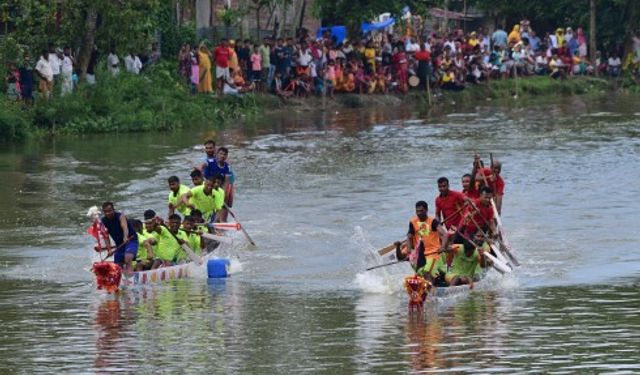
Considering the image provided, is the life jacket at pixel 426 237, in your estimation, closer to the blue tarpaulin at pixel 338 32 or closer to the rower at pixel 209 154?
the rower at pixel 209 154

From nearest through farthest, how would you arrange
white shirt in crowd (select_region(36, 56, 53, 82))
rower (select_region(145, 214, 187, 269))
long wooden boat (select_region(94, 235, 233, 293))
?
long wooden boat (select_region(94, 235, 233, 293))
rower (select_region(145, 214, 187, 269))
white shirt in crowd (select_region(36, 56, 53, 82))

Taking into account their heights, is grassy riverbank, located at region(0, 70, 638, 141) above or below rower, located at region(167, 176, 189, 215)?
above

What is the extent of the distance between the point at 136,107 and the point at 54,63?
2.88 m

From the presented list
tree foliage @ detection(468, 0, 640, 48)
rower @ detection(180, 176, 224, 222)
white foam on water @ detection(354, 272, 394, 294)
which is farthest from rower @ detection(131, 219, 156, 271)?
tree foliage @ detection(468, 0, 640, 48)

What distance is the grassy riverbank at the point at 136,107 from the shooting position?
38.6 metres

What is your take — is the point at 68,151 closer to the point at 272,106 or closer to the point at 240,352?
the point at 272,106

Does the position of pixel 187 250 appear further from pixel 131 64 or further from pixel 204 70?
pixel 204 70

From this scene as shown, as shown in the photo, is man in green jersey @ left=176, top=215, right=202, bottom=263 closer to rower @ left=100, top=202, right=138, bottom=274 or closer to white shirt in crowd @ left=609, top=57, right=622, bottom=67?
rower @ left=100, top=202, right=138, bottom=274

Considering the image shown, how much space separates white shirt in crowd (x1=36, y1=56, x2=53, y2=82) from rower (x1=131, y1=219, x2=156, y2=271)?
1629 cm

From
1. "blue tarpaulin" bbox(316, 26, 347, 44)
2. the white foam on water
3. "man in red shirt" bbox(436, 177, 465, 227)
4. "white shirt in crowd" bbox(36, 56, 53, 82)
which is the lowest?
the white foam on water

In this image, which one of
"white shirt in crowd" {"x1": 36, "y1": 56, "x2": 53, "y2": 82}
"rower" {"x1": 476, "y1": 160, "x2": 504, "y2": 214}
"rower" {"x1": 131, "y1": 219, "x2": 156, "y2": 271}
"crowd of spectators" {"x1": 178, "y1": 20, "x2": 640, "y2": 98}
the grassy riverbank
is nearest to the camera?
"rower" {"x1": 131, "y1": 219, "x2": 156, "y2": 271}

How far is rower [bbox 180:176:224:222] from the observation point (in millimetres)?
24594

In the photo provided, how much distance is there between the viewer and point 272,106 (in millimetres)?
44625

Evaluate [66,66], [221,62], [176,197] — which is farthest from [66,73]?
[176,197]
